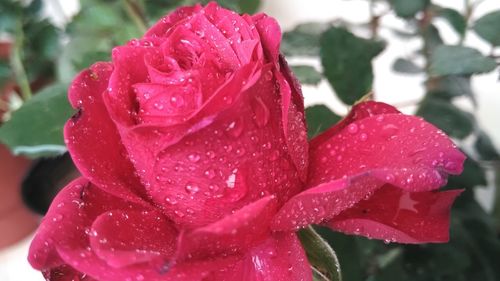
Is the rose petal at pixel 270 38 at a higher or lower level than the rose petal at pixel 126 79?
lower

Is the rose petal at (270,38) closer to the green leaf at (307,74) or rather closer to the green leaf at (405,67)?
the green leaf at (307,74)

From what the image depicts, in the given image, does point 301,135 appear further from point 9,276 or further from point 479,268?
point 9,276

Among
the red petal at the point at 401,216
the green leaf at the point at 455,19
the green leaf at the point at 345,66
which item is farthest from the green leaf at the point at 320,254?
the green leaf at the point at 455,19

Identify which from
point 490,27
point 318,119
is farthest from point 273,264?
point 490,27

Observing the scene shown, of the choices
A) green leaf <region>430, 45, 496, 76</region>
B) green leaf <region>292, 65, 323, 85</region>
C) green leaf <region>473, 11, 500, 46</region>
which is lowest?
green leaf <region>292, 65, 323, 85</region>

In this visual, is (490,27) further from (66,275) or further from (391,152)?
(66,275)

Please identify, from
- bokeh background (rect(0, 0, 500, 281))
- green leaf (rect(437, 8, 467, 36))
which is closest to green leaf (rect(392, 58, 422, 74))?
bokeh background (rect(0, 0, 500, 281))

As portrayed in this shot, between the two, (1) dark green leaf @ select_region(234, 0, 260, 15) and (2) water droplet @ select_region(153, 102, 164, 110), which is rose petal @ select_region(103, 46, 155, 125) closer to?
(2) water droplet @ select_region(153, 102, 164, 110)
